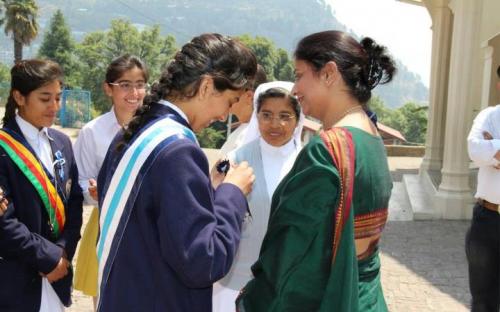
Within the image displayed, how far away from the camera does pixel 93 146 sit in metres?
3.63

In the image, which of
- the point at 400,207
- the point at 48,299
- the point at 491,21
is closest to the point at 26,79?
the point at 48,299

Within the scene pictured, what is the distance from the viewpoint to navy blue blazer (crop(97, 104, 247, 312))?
5.53 ft

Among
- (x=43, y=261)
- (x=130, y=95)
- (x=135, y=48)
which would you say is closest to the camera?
(x=43, y=261)

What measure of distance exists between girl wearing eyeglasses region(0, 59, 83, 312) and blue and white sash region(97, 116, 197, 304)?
38.7 inches

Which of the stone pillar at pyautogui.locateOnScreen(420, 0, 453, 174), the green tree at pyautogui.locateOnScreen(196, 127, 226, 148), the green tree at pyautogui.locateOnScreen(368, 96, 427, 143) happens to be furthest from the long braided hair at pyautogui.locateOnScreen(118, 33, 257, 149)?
the green tree at pyautogui.locateOnScreen(368, 96, 427, 143)

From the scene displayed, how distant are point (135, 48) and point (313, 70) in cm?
8851

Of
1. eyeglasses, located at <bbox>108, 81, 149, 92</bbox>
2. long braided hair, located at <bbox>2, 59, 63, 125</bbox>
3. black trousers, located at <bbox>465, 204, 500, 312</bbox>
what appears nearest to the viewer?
long braided hair, located at <bbox>2, 59, 63, 125</bbox>

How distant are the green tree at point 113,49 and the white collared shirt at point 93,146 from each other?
218ft

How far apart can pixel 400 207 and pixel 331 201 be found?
30.1 ft

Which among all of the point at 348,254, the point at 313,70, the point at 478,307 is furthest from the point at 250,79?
the point at 478,307

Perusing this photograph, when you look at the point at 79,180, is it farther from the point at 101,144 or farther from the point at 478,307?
the point at 478,307

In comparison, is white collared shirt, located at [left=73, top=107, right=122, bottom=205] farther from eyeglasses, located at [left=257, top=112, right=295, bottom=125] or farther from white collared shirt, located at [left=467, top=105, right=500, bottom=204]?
white collared shirt, located at [left=467, top=105, right=500, bottom=204]

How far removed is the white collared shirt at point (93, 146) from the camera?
11.8ft

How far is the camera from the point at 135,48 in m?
87.0
